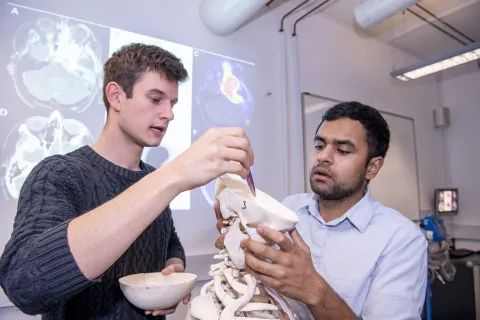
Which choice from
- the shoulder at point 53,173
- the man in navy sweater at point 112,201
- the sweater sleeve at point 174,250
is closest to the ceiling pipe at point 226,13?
the man in navy sweater at point 112,201

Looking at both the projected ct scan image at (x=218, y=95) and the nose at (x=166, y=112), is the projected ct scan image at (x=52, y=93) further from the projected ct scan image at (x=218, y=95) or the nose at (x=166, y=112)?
the nose at (x=166, y=112)

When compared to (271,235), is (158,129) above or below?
above

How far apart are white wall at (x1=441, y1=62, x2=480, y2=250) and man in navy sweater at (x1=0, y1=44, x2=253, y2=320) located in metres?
4.10

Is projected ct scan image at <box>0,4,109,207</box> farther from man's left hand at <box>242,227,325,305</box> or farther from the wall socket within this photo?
the wall socket

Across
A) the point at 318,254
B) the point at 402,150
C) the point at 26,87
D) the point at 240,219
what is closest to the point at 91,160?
the point at 240,219

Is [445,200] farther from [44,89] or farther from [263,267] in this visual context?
[44,89]

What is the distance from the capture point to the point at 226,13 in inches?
84.7

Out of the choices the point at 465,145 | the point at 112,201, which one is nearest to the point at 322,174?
the point at 112,201

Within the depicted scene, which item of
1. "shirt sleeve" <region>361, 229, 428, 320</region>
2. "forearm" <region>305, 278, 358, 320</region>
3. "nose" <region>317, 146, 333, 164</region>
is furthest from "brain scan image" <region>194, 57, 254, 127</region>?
"forearm" <region>305, 278, 358, 320</region>

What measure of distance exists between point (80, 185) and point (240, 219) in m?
0.48

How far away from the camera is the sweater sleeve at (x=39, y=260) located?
0.54 metres

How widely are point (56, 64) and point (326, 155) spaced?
5.03ft

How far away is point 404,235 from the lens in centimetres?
113

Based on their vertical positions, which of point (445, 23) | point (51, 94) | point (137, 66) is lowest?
point (137, 66)
